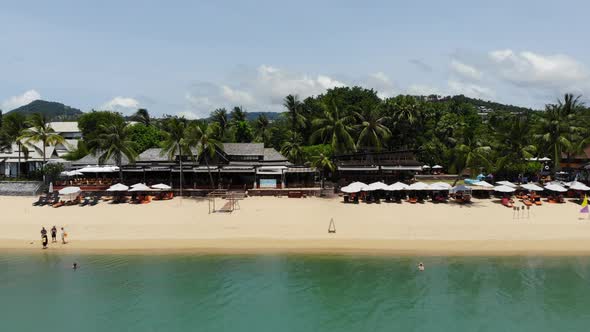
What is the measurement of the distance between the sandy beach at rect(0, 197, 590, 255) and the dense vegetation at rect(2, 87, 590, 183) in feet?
25.8

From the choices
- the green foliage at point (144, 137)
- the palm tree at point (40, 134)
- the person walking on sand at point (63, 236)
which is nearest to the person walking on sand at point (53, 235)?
the person walking on sand at point (63, 236)

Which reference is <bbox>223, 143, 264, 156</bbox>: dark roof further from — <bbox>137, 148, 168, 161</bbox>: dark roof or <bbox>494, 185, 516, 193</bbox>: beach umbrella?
<bbox>494, 185, 516, 193</bbox>: beach umbrella

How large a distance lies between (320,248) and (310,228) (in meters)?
3.60

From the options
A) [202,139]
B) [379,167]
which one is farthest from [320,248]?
[379,167]

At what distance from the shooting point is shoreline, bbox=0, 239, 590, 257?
27.1 metres

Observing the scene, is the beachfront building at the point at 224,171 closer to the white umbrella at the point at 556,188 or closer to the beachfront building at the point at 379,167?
the beachfront building at the point at 379,167

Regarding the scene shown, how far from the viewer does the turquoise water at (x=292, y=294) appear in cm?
1841

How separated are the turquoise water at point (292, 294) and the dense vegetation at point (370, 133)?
18.5m

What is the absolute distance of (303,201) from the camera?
39.8 m

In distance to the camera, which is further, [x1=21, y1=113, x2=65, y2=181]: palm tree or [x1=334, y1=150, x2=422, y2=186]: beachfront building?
[x1=334, y1=150, x2=422, y2=186]: beachfront building

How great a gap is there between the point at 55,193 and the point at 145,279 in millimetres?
24563

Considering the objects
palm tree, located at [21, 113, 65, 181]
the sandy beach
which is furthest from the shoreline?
palm tree, located at [21, 113, 65, 181]

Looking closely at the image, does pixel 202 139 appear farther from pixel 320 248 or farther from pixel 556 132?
pixel 556 132

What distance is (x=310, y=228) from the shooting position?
31406mm
